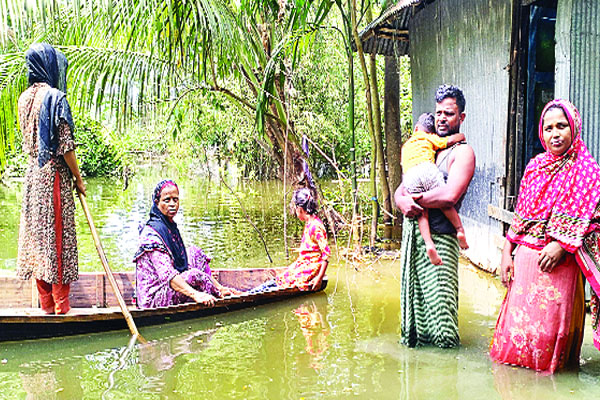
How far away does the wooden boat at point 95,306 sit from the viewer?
521cm

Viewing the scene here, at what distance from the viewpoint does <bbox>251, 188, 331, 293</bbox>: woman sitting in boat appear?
6723mm

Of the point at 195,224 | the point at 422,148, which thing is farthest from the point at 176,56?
the point at 422,148

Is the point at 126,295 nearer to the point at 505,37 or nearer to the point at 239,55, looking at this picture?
the point at 239,55

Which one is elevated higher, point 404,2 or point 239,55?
point 404,2

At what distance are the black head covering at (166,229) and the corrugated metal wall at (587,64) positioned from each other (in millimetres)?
3801

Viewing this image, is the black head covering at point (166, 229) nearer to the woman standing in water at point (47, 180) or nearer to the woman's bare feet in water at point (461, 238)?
the woman standing in water at point (47, 180)

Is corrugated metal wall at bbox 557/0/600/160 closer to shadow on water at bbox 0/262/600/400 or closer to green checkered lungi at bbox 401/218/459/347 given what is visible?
shadow on water at bbox 0/262/600/400

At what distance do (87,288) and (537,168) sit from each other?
443 cm

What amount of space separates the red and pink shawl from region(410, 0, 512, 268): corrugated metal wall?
320 cm

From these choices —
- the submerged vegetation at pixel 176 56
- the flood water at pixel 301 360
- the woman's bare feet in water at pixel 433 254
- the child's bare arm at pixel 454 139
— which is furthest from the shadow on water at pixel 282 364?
the submerged vegetation at pixel 176 56

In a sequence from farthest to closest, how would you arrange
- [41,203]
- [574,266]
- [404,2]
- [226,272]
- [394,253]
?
[394,253], [404,2], [226,272], [41,203], [574,266]

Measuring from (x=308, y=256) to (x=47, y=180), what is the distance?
110 inches

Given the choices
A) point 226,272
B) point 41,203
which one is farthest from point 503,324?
point 41,203

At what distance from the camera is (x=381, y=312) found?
629 centimetres
